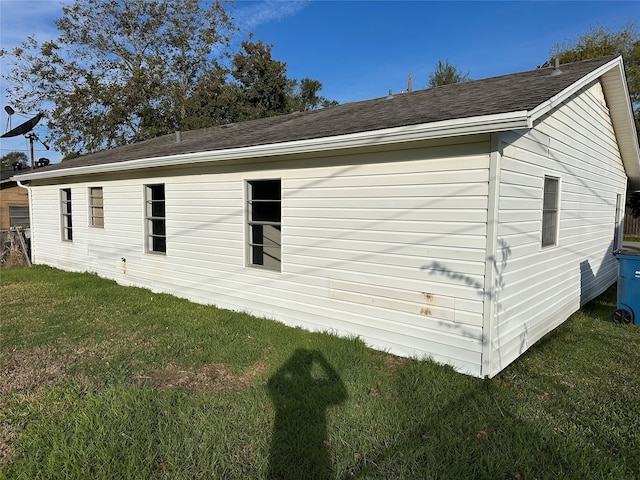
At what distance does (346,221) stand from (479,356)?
2206mm

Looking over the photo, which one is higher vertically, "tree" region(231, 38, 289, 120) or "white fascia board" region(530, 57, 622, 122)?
Answer: "tree" region(231, 38, 289, 120)

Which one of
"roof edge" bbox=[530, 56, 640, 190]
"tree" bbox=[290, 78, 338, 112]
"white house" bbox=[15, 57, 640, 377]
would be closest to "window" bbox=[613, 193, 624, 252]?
"roof edge" bbox=[530, 56, 640, 190]

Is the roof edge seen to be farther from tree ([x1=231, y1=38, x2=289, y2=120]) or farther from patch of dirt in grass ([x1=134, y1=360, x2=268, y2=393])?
tree ([x1=231, y1=38, x2=289, y2=120])

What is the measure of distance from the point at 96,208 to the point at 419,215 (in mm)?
8918

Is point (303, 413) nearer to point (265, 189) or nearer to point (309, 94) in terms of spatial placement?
point (265, 189)

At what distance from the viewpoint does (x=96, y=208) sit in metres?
10.2

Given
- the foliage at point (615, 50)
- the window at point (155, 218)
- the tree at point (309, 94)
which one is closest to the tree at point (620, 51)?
the foliage at point (615, 50)

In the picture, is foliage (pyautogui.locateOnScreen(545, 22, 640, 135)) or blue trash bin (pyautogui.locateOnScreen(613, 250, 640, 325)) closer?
blue trash bin (pyautogui.locateOnScreen(613, 250, 640, 325))

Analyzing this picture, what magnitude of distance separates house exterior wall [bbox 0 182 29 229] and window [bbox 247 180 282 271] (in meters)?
20.2

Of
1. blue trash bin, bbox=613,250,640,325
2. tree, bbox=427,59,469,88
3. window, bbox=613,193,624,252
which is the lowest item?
blue trash bin, bbox=613,250,640,325

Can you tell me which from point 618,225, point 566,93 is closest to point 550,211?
point 566,93

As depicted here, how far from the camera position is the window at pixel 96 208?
1016cm

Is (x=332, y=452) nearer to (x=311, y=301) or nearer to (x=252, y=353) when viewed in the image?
(x=252, y=353)

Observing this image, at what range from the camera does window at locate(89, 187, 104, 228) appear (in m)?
10.2
